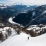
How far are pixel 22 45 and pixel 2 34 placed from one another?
1126 cm

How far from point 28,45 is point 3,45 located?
649 cm

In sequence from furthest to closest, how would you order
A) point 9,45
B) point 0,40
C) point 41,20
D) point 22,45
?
point 41,20, point 0,40, point 9,45, point 22,45

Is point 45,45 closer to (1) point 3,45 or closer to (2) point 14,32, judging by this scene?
(1) point 3,45

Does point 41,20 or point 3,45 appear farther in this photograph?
point 41,20

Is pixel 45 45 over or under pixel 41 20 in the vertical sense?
over

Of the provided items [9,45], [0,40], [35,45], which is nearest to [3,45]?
[9,45]

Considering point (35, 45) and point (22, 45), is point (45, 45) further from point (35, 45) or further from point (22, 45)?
point (22, 45)

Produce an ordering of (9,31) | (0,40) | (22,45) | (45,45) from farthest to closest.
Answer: (9,31), (0,40), (22,45), (45,45)

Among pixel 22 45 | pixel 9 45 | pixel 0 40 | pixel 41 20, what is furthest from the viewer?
pixel 41 20

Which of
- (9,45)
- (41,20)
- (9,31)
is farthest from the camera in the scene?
(41,20)

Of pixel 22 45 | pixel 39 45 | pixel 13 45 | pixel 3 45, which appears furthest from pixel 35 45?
pixel 3 45

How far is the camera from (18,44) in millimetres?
27109

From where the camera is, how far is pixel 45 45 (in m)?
24.1

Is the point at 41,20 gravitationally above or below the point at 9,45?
below
